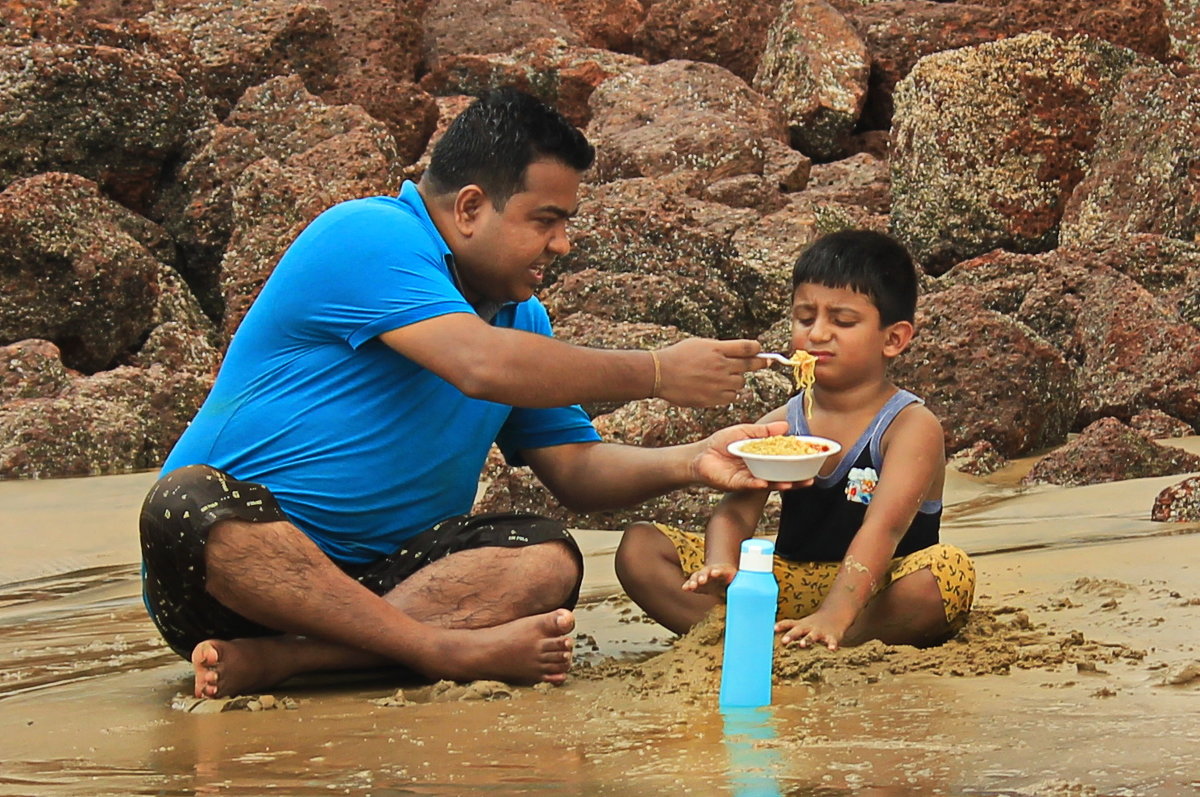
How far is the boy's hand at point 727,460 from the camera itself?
365cm

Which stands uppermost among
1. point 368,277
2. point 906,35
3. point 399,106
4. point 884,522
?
point 906,35

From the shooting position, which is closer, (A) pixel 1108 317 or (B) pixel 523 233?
(B) pixel 523 233

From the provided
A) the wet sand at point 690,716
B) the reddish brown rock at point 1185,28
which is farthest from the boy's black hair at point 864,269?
the reddish brown rock at point 1185,28

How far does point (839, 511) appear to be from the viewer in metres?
3.83

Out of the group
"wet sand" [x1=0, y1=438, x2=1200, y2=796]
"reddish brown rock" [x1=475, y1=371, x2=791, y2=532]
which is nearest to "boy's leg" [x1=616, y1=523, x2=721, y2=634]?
"wet sand" [x1=0, y1=438, x2=1200, y2=796]

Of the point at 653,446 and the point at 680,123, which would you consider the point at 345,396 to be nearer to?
the point at 653,446

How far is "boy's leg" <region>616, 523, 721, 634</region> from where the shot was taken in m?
3.86

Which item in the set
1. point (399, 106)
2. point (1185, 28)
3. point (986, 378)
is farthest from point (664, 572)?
point (1185, 28)

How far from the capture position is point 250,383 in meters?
3.66

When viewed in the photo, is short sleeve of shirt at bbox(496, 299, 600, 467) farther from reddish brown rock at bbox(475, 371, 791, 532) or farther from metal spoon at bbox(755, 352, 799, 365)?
reddish brown rock at bbox(475, 371, 791, 532)

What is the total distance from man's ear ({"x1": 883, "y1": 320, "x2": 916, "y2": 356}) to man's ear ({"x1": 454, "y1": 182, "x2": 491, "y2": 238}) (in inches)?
37.9

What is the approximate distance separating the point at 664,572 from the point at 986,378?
4183mm

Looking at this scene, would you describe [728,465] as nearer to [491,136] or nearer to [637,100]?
[491,136]

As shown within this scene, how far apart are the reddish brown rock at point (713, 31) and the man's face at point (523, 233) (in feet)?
45.5
